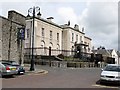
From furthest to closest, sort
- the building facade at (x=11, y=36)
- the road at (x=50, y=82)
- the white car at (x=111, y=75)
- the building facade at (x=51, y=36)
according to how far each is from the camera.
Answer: the building facade at (x=51, y=36)
the building facade at (x=11, y=36)
the white car at (x=111, y=75)
the road at (x=50, y=82)

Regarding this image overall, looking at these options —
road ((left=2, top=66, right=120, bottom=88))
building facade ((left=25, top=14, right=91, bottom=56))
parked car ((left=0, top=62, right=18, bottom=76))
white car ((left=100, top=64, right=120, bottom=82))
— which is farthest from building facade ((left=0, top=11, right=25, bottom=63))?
white car ((left=100, top=64, right=120, bottom=82))

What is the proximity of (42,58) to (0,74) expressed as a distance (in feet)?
72.0

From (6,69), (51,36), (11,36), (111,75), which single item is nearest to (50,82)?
(111,75)

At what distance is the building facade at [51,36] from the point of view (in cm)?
4856

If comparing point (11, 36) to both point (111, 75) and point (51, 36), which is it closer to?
point (111, 75)

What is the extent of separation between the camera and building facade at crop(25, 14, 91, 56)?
48.6 m

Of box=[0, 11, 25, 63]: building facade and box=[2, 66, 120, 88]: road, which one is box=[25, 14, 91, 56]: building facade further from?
box=[2, 66, 120, 88]: road

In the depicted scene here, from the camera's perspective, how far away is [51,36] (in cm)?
5444

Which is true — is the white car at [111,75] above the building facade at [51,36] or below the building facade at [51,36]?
below

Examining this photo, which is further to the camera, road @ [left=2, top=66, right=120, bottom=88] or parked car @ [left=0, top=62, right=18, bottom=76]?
parked car @ [left=0, top=62, right=18, bottom=76]

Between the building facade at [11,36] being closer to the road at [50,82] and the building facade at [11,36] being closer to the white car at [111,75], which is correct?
the road at [50,82]

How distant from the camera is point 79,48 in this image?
56969mm

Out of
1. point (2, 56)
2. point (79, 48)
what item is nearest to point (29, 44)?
point (79, 48)

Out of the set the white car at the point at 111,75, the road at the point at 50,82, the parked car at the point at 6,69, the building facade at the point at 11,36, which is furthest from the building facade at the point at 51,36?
the white car at the point at 111,75
